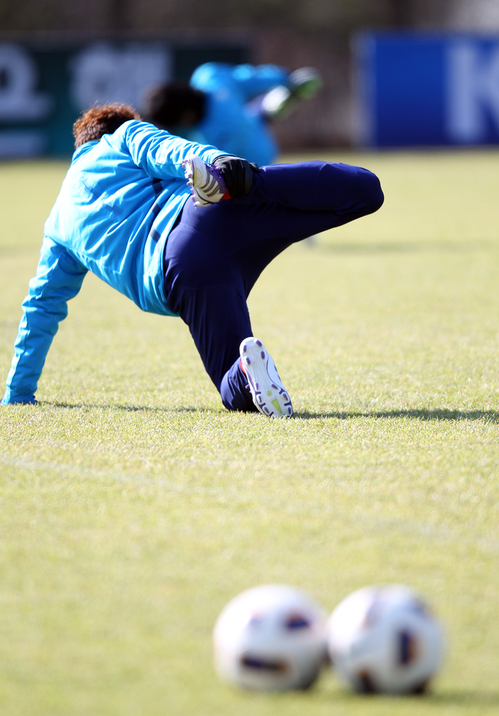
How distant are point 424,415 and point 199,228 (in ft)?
4.22

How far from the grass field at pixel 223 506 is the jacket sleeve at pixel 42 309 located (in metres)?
0.21

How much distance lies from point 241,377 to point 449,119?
74.2ft

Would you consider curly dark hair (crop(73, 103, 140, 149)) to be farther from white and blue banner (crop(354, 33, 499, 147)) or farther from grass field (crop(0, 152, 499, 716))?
white and blue banner (crop(354, 33, 499, 147))

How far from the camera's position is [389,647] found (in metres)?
2.12

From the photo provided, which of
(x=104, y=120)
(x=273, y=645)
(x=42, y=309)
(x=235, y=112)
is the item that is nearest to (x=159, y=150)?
(x=104, y=120)

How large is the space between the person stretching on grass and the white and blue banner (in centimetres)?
2161

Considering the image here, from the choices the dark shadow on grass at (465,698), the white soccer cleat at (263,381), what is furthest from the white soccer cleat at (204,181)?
the dark shadow on grass at (465,698)

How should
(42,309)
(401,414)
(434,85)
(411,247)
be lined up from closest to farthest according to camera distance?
(401,414)
(42,309)
(411,247)
(434,85)

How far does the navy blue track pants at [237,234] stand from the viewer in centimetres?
425

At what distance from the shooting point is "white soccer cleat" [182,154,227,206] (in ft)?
12.5

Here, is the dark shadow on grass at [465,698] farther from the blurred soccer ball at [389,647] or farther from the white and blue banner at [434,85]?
the white and blue banner at [434,85]

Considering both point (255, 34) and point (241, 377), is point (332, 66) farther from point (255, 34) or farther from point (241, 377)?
point (241, 377)

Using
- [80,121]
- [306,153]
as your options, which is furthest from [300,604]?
[306,153]

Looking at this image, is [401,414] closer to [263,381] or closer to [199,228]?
[263,381]
